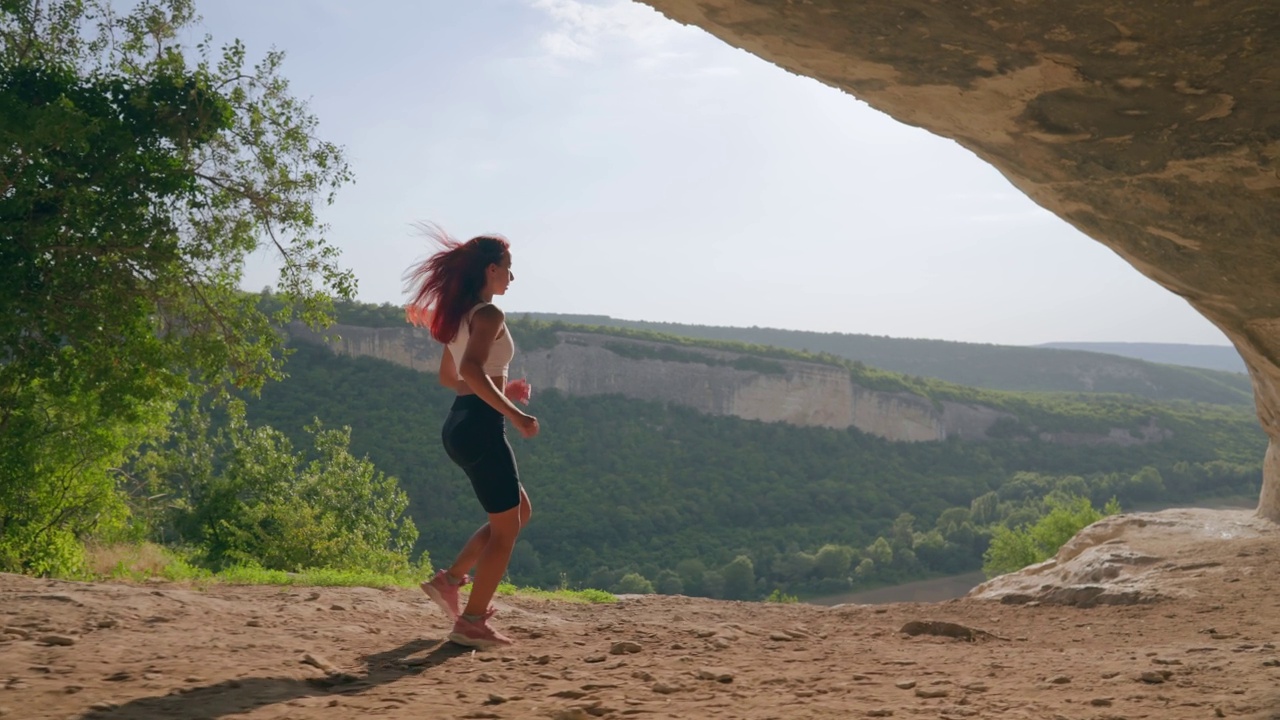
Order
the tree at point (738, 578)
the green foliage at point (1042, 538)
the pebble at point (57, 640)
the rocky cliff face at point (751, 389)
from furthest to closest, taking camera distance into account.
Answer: the rocky cliff face at point (751, 389)
the tree at point (738, 578)
the green foliage at point (1042, 538)
the pebble at point (57, 640)

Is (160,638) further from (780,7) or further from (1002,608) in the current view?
(1002,608)

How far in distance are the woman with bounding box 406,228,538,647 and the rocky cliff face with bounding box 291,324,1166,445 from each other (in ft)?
155

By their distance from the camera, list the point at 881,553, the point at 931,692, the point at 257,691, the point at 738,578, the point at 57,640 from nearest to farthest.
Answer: the point at 257,691
the point at 931,692
the point at 57,640
the point at 738,578
the point at 881,553

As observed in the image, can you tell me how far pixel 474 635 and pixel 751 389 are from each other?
54.4 metres

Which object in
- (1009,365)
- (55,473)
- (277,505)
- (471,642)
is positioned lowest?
(277,505)

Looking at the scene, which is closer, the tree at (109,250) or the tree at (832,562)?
the tree at (109,250)

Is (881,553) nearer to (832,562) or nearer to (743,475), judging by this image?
(832,562)

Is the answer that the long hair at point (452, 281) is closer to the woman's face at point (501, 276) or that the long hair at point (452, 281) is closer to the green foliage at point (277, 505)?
the woman's face at point (501, 276)

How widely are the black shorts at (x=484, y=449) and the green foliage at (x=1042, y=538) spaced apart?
25.7 meters

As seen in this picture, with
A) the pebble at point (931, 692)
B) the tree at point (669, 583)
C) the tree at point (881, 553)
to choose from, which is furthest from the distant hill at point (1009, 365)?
the pebble at point (931, 692)

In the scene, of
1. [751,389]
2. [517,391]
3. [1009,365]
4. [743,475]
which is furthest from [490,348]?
[1009,365]

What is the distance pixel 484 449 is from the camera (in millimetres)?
4188

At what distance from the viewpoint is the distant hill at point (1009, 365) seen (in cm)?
8975

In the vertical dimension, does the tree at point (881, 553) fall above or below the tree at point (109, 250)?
below
